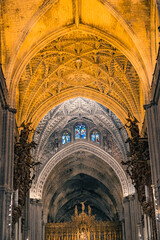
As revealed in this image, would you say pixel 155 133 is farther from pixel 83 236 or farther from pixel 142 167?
pixel 83 236

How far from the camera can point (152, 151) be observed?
1658 cm

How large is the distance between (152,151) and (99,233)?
16856mm

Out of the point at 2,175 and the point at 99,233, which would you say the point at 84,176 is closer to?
the point at 99,233

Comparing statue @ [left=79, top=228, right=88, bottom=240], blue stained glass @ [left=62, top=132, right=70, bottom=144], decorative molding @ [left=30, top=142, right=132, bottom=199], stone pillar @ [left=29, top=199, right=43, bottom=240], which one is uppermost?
blue stained glass @ [left=62, top=132, right=70, bottom=144]

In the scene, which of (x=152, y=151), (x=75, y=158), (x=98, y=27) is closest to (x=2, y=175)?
(x=152, y=151)

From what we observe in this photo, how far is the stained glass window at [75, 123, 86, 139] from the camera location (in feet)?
110

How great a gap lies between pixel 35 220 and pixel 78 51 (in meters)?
13.1

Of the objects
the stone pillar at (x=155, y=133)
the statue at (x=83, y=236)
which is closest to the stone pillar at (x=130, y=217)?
the statue at (x=83, y=236)

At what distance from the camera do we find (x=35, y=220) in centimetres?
2895

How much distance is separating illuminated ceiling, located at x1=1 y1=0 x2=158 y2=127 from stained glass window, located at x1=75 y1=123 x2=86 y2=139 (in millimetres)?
7793

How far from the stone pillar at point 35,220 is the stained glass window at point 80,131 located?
6.66 m

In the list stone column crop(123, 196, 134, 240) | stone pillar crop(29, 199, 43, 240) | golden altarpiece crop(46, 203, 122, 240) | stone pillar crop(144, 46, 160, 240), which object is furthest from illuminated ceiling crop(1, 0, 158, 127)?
golden altarpiece crop(46, 203, 122, 240)

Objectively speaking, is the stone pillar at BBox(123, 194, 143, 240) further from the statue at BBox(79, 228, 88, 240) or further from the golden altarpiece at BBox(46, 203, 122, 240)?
the statue at BBox(79, 228, 88, 240)

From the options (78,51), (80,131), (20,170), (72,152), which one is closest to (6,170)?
(20,170)
